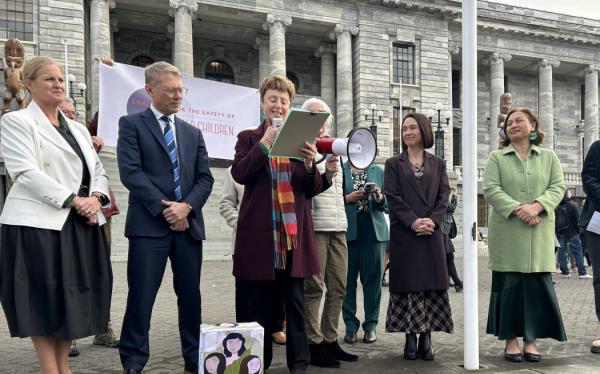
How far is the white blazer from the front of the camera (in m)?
3.39

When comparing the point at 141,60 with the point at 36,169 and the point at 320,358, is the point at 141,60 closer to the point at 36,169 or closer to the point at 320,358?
the point at 36,169

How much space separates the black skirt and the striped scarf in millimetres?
1349

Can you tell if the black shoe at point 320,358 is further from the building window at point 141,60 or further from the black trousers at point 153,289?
the building window at point 141,60

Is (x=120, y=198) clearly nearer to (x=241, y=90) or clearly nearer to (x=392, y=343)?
(x=241, y=90)

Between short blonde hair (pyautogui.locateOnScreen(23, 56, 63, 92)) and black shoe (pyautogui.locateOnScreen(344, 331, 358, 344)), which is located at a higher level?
short blonde hair (pyautogui.locateOnScreen(23, 56, 63, 92))

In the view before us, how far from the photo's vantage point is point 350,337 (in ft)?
17.8

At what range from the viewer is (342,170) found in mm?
5477

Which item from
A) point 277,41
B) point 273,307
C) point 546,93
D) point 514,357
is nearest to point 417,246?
point 514,357

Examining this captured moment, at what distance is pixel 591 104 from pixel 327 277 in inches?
1704

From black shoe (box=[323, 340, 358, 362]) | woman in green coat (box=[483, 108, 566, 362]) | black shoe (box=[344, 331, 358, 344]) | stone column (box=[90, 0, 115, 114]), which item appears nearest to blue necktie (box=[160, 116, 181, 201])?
black shoe (box=[323, 340, 358, 362])

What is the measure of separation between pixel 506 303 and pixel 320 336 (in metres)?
1.78

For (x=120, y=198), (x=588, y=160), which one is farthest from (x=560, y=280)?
(x=120, y=198)

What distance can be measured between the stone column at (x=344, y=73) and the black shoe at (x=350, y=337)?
Result: 2549 centimetres

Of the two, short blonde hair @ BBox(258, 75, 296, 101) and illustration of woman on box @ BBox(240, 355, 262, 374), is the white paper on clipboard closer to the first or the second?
short blonde hair @ BBox(258, 75, 296, 101)
